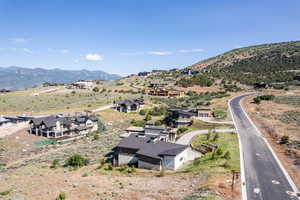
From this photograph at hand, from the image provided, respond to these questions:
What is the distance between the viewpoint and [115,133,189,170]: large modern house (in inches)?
1280

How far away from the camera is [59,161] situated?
40.8 meters

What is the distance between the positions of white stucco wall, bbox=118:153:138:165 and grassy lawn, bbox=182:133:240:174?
924 cm

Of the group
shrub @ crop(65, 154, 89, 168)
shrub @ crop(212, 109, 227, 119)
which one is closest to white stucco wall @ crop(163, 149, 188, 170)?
shrub @ crop(65, 154, 89, 168)

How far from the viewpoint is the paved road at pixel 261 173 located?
2134cm

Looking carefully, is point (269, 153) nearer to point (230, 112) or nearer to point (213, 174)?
point (213, 174)

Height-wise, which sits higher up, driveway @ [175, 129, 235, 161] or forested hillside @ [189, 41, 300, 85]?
forested hillside @ [189, 41, 300, 85]

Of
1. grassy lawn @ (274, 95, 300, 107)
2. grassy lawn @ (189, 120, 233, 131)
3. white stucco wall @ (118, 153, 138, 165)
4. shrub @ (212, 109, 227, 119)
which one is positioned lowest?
white stucco wall @ (118, 153, 138, 165)

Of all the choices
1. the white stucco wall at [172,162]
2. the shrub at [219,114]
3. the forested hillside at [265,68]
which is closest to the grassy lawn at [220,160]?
the white stucco wall at [172,162]

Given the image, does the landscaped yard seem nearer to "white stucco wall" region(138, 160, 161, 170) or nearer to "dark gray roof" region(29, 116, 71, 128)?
"white stucco wall" region(138, 160, 161, 170)

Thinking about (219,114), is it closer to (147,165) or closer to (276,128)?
(276,128)

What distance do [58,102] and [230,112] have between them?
84211mm

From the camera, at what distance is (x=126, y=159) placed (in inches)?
1453

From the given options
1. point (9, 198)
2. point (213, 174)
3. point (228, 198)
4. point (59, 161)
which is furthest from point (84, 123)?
point (228, 198)

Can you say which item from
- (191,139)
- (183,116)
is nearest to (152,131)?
(191,139)
